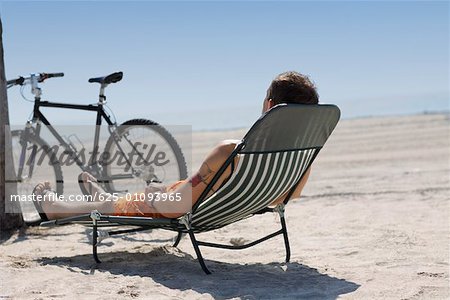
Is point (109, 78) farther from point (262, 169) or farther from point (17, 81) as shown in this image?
point (262, 169)

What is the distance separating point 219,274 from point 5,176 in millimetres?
2301

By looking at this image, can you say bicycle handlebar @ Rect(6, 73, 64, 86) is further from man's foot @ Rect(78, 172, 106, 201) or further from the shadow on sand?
the shadow on sand

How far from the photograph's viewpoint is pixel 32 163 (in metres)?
5.66

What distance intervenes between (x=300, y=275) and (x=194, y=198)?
0.81 meters

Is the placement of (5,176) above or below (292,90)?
below

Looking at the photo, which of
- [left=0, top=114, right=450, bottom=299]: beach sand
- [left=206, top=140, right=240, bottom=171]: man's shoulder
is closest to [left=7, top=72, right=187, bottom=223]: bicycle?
[left=0, top=114, right=450, bottom=299]: beach sand

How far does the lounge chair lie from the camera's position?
348 cm

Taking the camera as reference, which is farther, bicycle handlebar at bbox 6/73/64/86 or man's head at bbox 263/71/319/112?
bicycle handlebar at bbox 6/73/64/86

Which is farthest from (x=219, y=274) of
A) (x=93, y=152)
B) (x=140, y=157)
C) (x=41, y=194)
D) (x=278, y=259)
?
(x=93, y=152)

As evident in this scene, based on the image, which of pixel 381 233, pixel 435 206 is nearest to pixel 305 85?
pixel 381 233

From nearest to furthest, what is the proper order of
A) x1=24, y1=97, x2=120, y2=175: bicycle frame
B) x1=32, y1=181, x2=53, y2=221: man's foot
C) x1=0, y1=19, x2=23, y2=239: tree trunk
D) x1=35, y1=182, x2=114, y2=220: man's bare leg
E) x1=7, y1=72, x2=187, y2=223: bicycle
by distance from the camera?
x1=35, y1=182, x2=114, y2=220: man's bare leg
x1=32, y1=181, x2=53, y2=221: man's foot
x1=0, y1=19, x2=23, y2=239: tree trunk
x1=7, y1=72, x2=187, y2=223: bicycle
x1=24, y1=97, x2=120, y2=175: bicycle frame

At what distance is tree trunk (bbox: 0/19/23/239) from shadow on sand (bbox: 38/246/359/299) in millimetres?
1151

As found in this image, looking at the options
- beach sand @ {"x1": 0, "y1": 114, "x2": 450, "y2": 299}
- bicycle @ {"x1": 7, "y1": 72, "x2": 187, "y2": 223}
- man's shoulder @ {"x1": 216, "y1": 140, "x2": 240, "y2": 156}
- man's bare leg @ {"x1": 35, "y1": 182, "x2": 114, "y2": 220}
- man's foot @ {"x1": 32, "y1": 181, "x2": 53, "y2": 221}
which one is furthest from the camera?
bicycle @ {"x1": 7, "y1": 72, "x2": 187, "y2": 223}

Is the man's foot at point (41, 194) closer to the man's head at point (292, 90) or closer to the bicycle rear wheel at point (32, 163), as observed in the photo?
the bicycle rear wheel at point (32, 163)
